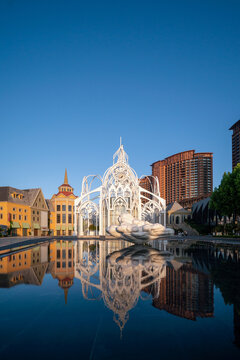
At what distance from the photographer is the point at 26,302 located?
307 inches

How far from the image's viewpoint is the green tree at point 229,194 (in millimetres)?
39625

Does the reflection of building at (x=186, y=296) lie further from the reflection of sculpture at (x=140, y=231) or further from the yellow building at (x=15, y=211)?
the yellow building at (x=15, y=211)

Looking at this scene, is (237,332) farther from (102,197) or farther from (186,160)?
(186,160)

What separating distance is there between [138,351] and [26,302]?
433cm

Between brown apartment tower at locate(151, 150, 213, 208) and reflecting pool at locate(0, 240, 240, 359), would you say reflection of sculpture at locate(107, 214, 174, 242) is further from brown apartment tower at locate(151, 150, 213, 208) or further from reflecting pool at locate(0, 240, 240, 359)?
brown apartment tower at locate(151, 150, 213, 208)

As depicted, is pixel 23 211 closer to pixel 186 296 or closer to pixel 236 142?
pixel 186 296

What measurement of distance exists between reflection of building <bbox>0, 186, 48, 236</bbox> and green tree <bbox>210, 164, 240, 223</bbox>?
134 ft

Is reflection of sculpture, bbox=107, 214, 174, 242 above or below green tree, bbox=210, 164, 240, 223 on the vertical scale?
below

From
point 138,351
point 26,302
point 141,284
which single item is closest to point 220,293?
point 141,284

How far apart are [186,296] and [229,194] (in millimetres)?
36150

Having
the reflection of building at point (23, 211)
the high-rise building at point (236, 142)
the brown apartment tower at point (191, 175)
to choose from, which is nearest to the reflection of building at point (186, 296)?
the reflection of building at point (23, 211)

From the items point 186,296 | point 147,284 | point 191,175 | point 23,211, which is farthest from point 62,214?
point 191,175

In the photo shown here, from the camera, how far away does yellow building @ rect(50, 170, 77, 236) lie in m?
75.2

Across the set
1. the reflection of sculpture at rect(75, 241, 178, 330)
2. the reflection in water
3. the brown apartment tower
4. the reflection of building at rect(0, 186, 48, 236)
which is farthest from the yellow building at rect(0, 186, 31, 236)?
the brown apartment tower
